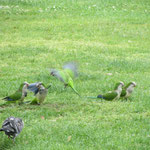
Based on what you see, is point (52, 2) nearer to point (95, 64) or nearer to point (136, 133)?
point (95, 64)

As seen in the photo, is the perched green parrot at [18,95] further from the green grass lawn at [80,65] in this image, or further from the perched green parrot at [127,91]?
the perched green parrot at [127,91]

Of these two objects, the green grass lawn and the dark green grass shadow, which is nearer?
the dark green grass shadow

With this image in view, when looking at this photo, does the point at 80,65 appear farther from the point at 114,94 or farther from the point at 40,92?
the point at 40,92

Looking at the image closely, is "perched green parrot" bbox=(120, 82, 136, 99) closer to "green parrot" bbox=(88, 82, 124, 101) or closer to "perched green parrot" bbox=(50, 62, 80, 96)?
"green parrot" bbox=(88, 82, 124, 101)

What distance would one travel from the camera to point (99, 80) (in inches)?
368

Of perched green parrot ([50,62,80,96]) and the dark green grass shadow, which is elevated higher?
perched green parrot ([50,62,80,96])

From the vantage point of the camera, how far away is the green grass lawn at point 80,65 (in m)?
6.19

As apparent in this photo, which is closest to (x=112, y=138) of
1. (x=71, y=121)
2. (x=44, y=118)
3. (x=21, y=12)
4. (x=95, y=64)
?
(x=71, y=121)

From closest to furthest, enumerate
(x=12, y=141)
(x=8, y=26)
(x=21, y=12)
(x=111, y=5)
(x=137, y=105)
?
(x=12, y=141)
(x=137, y=105)
(x=8, y=26)
(x=21, y=12)
(x=111, y=5)

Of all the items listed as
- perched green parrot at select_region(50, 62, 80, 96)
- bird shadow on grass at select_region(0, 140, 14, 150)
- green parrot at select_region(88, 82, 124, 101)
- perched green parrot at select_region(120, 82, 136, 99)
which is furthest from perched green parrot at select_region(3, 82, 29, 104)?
perched green parrot at select_region(120, 82, 136, 99)

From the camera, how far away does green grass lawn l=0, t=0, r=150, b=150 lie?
619 centimetres

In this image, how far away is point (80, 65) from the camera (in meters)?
10.8

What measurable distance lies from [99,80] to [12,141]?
3.73m

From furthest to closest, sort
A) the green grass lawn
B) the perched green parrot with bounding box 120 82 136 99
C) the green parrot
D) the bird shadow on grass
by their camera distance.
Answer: the perched green parrot with bounding box 120 82 136 99
the green parrot
the green grass lawn
the bird shadow on grass
